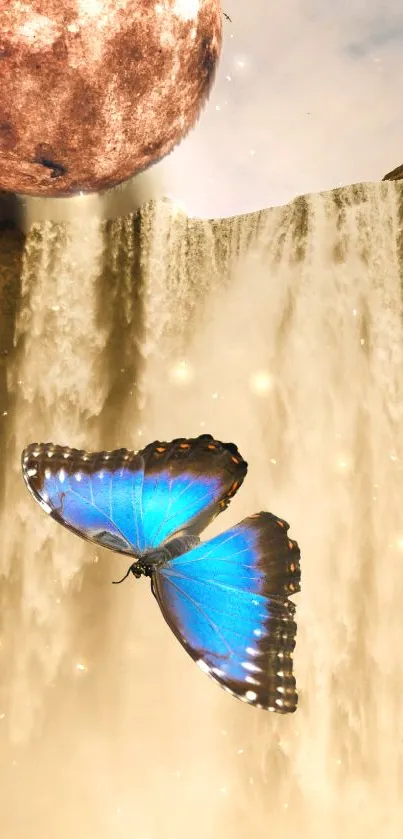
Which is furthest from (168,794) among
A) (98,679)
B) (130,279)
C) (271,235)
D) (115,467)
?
(271,235)

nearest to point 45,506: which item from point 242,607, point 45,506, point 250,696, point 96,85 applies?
point 45,506

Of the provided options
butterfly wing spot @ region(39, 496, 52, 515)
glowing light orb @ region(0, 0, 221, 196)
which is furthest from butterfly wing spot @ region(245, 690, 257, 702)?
glowing light orb @ region(0, 0, 221, 196)

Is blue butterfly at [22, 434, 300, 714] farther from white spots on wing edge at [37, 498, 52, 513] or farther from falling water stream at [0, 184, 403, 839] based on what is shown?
falling water stream at [0, 184, 403, 839]

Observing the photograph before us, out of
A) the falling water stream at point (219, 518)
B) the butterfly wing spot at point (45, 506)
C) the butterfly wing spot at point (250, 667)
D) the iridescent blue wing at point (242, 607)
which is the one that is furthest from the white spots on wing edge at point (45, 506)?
the falling water stream at point (219, 518)

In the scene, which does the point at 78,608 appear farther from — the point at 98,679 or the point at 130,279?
the point at 130,279

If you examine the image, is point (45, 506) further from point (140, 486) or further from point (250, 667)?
point (250, 667)

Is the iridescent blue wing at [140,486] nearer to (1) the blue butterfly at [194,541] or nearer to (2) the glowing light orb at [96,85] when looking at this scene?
(1) the blue butterfly at [194,541]
